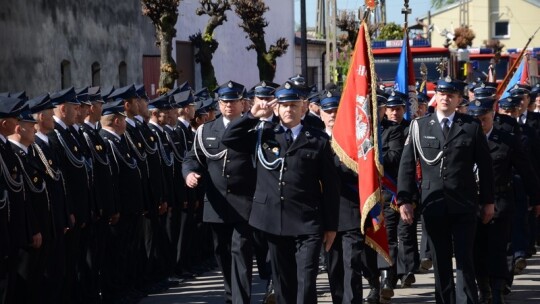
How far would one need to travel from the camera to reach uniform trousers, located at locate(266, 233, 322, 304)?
922 centimetres

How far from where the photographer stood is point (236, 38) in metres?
38.3

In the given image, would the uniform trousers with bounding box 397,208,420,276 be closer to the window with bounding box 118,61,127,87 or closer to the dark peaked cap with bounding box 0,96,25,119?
the dark peaked cap with bounding box 0,96,25,119

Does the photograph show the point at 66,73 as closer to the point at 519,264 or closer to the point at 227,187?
→ the point at 519,264

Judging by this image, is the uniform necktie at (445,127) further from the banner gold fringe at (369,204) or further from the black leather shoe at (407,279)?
the black leather shoe at (407,279)

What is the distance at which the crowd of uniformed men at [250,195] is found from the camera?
935 cm

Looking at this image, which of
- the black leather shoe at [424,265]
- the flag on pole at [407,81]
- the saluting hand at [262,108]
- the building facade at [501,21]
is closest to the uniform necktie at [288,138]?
the saluting hand at [262,108]

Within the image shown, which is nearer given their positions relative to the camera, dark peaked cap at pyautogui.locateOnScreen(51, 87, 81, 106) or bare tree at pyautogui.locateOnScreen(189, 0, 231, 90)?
dark peaked cap at pyautogui.locateOnScreen(51, 87, 81, 106)

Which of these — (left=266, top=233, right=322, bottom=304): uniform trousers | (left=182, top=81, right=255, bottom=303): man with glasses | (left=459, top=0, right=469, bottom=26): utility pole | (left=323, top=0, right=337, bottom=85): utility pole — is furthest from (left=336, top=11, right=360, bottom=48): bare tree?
(left=459, top=0, right=469, bottom=26): utility pole

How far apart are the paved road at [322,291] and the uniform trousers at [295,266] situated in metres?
2.49

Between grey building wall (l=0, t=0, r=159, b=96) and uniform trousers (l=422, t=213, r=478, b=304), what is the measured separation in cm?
1172

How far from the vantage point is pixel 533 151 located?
526 inches

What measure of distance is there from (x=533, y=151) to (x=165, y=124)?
4.15 meters

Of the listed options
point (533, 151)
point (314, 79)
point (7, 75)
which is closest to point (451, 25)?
point (314, 79)

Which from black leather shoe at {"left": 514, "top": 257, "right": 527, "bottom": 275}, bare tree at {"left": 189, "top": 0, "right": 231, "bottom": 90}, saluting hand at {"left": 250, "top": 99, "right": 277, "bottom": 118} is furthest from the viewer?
bare tree at {"left": 189, "top": 0, "right": 231, "bottom": 90}
